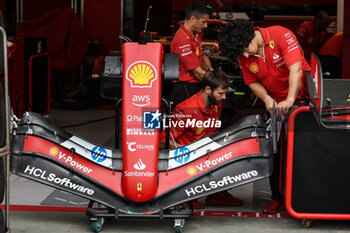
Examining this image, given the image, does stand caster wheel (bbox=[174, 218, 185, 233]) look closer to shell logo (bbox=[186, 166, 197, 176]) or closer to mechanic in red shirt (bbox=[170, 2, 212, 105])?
shell logo (bbox=[186, 166, 197, 176])

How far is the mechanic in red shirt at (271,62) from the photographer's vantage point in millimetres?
4500

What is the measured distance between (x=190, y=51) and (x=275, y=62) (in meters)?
0.92

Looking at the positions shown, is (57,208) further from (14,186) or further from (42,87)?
(42,87)

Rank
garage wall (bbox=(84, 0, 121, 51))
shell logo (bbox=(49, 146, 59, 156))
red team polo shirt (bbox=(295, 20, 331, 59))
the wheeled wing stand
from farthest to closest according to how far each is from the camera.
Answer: garage wall (bbox=(84, 0, 121, 51)) < red team polo shirt (bbox=(295, 20, 331, 59)) < shell logo (bbox=(49, 146, 59, 156)) < the wheeled wing stand

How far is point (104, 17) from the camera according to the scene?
1109 centimetres

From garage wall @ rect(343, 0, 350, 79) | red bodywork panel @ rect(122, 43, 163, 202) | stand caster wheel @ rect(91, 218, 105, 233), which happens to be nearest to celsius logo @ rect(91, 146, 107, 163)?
red bodywork panel @ rect(122, 43, 163, 202)

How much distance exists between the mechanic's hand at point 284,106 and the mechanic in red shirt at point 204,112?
54 cm

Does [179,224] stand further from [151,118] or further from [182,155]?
[151,118]

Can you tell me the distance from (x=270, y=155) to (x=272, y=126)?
196mm

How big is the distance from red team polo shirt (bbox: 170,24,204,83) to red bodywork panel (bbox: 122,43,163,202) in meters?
1.15

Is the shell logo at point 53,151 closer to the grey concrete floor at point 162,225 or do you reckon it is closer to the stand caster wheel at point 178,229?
the grey concrete floor at point 162,225

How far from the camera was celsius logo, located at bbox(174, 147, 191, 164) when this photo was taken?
4.41 metres

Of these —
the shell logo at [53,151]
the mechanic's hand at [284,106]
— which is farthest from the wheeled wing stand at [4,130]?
the mechanic's hand at [284,106]

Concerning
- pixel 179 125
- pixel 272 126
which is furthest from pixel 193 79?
pixel 272 126
